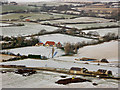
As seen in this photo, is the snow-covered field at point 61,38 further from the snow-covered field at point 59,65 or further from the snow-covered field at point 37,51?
the snow-covered field at point 59,65

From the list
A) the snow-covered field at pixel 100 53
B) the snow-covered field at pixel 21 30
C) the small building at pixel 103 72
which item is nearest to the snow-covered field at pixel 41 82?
the small building at pixel 103 72

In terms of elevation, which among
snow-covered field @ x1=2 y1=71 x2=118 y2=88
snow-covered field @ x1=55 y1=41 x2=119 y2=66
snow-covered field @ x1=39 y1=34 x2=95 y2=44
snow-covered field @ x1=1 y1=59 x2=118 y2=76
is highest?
snow-covered field @ x1=39 y1=34 x2=95 y2=44

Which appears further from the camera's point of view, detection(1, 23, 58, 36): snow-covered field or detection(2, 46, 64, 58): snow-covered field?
detection(1, 23, 58, 36): snow-covered field

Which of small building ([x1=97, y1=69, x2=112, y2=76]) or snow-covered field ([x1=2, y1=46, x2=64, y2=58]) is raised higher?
snow-covered field ([x1=2, y1=46, x2=64, y2=58])

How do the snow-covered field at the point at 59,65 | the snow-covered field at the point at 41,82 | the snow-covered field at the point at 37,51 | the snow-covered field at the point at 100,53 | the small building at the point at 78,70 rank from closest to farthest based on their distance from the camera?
1. the snow-covered field at the point at 41,82
2. the snow-covered field at the point at 59,65
3. the small building at the point at 78,70
4. the snow-covered field at the point at 100,53
5. the snow-covered field at the point at 37,51

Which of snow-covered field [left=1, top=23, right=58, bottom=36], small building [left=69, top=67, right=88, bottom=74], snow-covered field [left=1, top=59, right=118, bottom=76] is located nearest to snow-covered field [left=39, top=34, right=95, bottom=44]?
snow-covered field [left=1, top=23, right=58, bottom=36]

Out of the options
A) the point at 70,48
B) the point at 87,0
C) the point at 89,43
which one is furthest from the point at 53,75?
the point at 87,0

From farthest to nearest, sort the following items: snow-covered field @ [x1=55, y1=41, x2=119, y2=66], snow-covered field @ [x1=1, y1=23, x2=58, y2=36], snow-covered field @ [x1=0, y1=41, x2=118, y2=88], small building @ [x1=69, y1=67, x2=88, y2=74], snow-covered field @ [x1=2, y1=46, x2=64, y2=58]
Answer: snow-covered field @ [x1=1, y1=23, x2=58, y2=36] → snow-covered field @ [x1=2, y1=46, x2=64, y2=58] → snow-covered field @ [x1=55, y1=41, x2=119, y2=66] → small building @ [x1=69, y1=67, x2=88, y2=74] → snow-covered field @ [x1=0, y1=41, x2=118, y2=88]

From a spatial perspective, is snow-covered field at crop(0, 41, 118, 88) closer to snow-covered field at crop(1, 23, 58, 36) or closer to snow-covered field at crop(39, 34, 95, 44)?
snow-covered field at crop(39, 34, 95, 44)

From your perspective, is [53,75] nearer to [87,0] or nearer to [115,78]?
[115,78]
